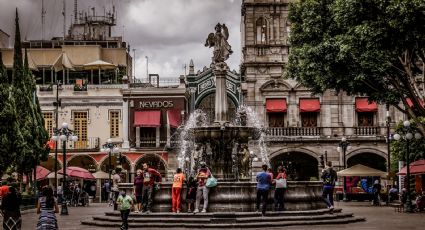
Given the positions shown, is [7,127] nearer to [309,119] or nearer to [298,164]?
[309,119]

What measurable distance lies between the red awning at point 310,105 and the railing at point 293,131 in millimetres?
1345

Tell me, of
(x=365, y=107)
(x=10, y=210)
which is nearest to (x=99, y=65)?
(x=365, y=107)

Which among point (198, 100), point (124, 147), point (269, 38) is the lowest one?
point (124, 147)

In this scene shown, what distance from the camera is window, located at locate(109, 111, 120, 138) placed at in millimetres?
55531

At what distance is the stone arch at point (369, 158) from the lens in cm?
5084

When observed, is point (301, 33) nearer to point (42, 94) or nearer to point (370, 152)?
point (370, 152)

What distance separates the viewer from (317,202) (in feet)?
81.4

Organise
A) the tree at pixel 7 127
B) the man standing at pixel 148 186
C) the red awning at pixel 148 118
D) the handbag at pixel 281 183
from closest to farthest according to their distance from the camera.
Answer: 1. the handbag at pixel 281 183
2. the man standing at pixel 148 186
3. the tree at pixel 7 127
4. the red awning at pixel 148 118

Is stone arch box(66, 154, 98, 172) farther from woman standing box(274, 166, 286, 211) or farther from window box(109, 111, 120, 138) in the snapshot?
woman standing box(274, 166, 286, 211)

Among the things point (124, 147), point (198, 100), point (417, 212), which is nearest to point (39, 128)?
point (124, 147)

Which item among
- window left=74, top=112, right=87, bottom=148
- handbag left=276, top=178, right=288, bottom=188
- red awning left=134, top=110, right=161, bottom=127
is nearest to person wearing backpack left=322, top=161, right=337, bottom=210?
handbag left=276, top=178, right=288, bottom=188

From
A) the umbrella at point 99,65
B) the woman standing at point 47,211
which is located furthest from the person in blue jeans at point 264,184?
the umbrella at point 99,65

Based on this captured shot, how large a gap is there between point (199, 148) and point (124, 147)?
27.8 metres

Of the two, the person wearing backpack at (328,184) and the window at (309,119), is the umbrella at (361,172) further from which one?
the person wearing backpack at (328,184)
